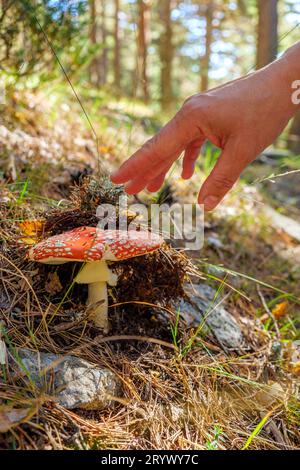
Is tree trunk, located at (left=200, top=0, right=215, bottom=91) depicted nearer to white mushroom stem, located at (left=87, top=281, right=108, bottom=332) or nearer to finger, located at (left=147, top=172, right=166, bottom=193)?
finger, located at (left=147, top=172, right=166, bottom=193)

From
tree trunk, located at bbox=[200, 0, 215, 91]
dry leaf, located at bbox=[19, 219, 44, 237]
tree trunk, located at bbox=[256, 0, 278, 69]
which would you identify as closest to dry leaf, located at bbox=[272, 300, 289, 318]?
dry leaf, located at bbox=[19, 219, 44, 237]

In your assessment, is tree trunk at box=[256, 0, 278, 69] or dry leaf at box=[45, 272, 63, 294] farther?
tree trunk at box=[256, 0, 278, 69]

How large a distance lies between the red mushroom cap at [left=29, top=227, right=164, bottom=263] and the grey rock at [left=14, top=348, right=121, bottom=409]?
364 mm

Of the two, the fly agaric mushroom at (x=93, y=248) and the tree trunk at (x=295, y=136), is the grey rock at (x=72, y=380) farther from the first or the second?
the tree trunk at (x=295, y=136)

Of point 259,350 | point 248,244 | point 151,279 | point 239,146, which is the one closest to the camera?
point 239,146

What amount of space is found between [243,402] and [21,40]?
342cm

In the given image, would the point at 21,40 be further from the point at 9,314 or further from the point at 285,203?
the point at 285,203

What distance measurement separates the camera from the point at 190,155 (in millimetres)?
1842

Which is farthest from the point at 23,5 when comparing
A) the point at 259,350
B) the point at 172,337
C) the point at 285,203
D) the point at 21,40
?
the point at 285,203

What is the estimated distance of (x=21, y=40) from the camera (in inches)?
147

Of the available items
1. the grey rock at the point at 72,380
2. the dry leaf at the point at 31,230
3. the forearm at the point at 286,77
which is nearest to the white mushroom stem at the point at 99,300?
the grey rock at the point at 72,380

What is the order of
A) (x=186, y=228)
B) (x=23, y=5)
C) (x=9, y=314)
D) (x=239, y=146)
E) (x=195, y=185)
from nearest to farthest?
(x=239, y=146)
(x=9, y=314)
(x=23, y=5)
(x=186, y=228)
(x=195, y=185)

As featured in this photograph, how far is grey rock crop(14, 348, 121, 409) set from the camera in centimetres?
149

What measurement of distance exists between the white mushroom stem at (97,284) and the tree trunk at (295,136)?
8.82 m
